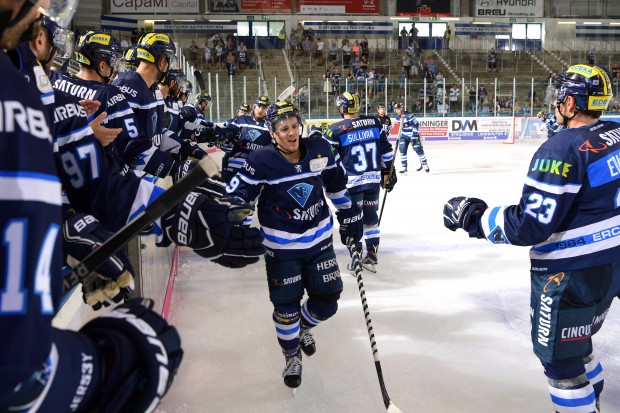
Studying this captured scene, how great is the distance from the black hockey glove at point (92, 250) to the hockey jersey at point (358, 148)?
3.59m

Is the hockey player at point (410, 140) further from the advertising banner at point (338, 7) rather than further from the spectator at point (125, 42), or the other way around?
the advertising banner at point (338, 7)

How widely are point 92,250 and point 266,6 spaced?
77.4ft

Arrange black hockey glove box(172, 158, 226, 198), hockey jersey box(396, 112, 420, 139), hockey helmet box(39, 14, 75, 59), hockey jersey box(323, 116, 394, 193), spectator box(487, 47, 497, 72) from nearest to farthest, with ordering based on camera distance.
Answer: hockey helmet box(39, 14, 75, 59) → black hockey glove box(172, 158, 226, 198) → hockey jersey box(323, 116, 394, 193) → hockey jersey box(396, 112, 420, 139) → spectator box(487, 47, 497, 72)

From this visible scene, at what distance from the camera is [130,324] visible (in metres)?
0.95

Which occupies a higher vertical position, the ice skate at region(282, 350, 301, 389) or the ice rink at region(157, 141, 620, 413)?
the ice skate at region(282, 350, 301, 389)

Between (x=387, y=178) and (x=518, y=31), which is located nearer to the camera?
(x=387, y=178)

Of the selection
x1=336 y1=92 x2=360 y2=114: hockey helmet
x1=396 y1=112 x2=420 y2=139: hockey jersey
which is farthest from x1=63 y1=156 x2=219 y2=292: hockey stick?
x1=396 y1=112 x2=420 y2=139: hockey jersey

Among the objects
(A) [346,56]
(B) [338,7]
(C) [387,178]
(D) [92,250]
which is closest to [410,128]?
(C) [387,178]

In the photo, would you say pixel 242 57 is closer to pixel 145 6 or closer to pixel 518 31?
pixel 145 6

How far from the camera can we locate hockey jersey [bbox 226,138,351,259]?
311cm

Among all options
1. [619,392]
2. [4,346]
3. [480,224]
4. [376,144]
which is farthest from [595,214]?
[376,144]

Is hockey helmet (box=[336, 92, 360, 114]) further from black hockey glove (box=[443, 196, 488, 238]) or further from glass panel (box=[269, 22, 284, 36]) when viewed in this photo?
glass panel (box=[269, 22, 284, 36])

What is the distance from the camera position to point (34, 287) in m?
0.72

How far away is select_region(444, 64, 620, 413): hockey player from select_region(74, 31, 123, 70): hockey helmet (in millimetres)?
2170
